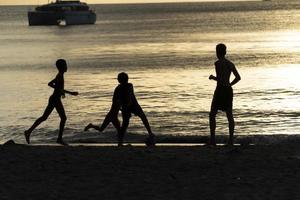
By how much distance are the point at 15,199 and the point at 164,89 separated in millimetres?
22680

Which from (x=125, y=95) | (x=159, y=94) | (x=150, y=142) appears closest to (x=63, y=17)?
(x=159, y=94)

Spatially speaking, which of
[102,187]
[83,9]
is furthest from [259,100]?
[83,9]

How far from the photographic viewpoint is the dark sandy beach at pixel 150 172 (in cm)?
895

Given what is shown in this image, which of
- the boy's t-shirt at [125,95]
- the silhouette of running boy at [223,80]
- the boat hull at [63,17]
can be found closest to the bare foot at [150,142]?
the boy's t-shirt at [125,95]

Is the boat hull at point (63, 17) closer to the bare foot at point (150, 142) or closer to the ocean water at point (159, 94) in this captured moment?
the ocean water at point (159, 94)

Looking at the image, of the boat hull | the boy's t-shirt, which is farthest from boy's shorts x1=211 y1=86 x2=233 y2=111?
the boat hull

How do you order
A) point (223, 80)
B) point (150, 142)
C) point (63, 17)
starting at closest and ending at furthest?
1. point (223, 80)
2. point (150, 142)
3. point (63, 17)

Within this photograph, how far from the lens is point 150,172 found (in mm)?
10102

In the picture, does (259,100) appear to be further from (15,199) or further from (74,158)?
(15,199)

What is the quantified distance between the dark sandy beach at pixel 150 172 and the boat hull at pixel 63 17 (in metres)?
117

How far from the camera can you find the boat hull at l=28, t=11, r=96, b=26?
419 feet

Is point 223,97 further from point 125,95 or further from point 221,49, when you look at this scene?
point 125,95

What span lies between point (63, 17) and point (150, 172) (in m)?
119

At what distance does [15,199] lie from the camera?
8672 millimetres
